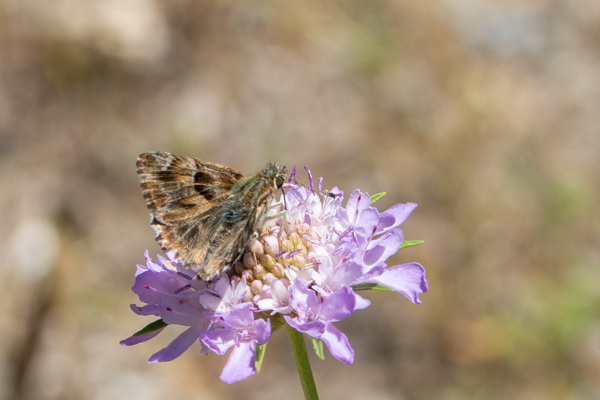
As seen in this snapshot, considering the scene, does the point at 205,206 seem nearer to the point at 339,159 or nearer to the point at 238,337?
the point at 238,337

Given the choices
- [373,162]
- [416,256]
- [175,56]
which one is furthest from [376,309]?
[175,56]

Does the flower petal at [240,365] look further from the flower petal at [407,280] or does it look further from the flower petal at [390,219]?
the flower petal at [390,219]

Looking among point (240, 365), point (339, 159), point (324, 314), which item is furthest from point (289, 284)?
point (339, 159)

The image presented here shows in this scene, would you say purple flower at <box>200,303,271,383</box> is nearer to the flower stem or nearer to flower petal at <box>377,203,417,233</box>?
the flower stem

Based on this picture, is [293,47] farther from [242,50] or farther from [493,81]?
[493,81]

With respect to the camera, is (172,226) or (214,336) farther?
(172,226)

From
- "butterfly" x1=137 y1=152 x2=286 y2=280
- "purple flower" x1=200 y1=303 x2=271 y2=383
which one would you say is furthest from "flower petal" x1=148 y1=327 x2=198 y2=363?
"butterfly" x1=137 y1=152 x2=286 y2=280

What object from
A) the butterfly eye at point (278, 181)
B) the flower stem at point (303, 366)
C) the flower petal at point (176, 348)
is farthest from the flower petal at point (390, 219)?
the flower petal at point (176, 348)
